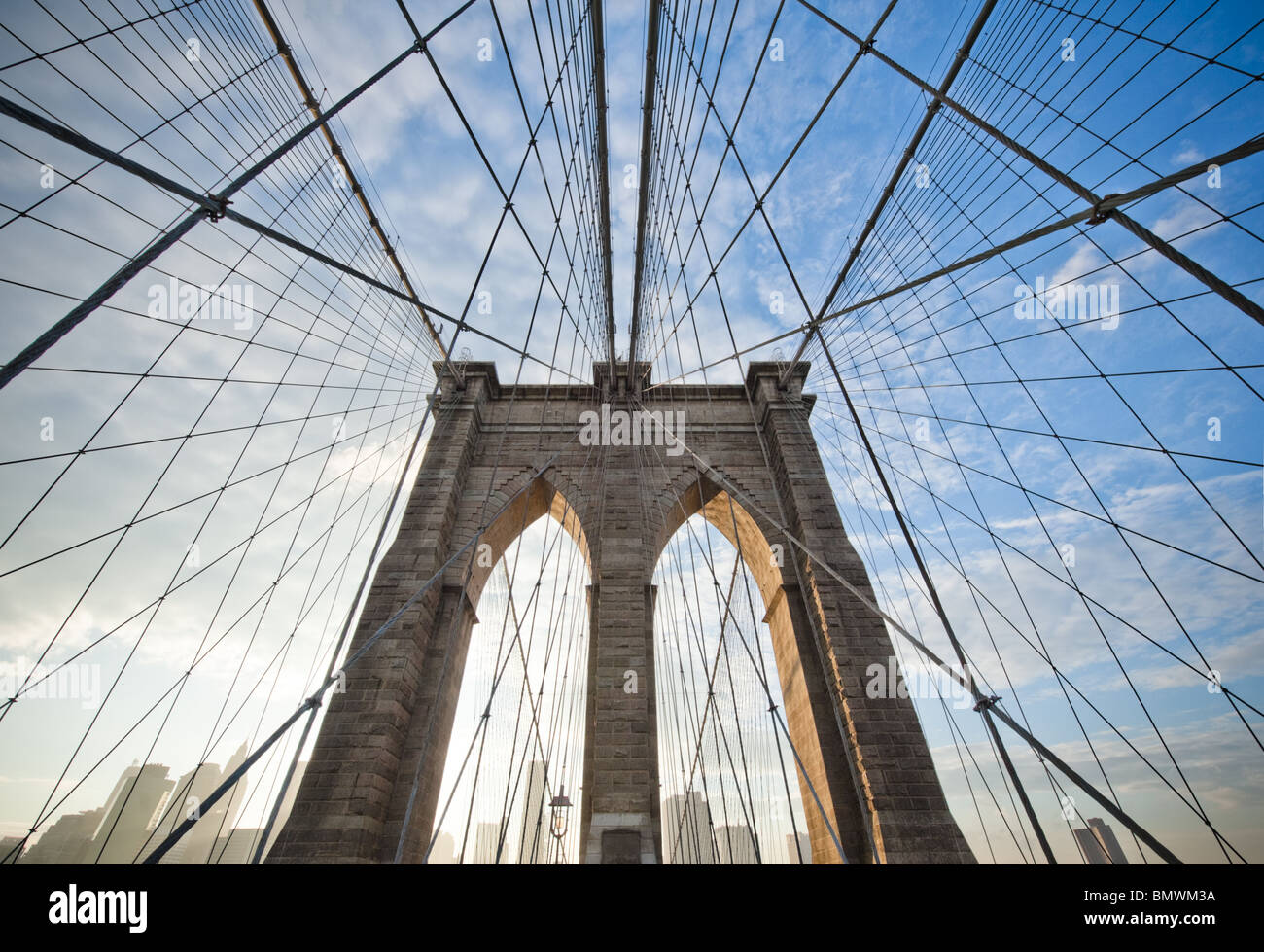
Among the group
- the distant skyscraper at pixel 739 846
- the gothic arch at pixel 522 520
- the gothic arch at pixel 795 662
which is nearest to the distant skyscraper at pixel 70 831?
the distant skyscraper at pixel 739 846

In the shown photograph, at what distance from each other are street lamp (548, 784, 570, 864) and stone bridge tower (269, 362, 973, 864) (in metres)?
1.18

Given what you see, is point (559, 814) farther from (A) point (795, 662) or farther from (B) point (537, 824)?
(A) point (795, 662)

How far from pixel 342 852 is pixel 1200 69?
9.87 metres

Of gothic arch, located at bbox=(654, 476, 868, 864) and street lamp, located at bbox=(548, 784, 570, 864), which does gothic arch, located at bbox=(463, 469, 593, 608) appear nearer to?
gothic arch, located at bbox=(654, 476, 868, 864)

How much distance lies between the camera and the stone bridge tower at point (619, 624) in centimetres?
600

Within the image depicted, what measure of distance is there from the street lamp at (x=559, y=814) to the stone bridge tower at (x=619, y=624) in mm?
1176

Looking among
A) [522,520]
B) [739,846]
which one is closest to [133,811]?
[739,846]

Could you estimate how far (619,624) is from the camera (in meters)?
7.80

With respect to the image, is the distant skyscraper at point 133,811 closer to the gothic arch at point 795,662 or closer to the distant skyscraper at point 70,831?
the distant skyscraper at point 70,831

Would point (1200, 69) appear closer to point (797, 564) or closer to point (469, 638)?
point (797, 564)

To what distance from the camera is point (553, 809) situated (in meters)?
7.56

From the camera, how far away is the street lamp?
24.1 ft
